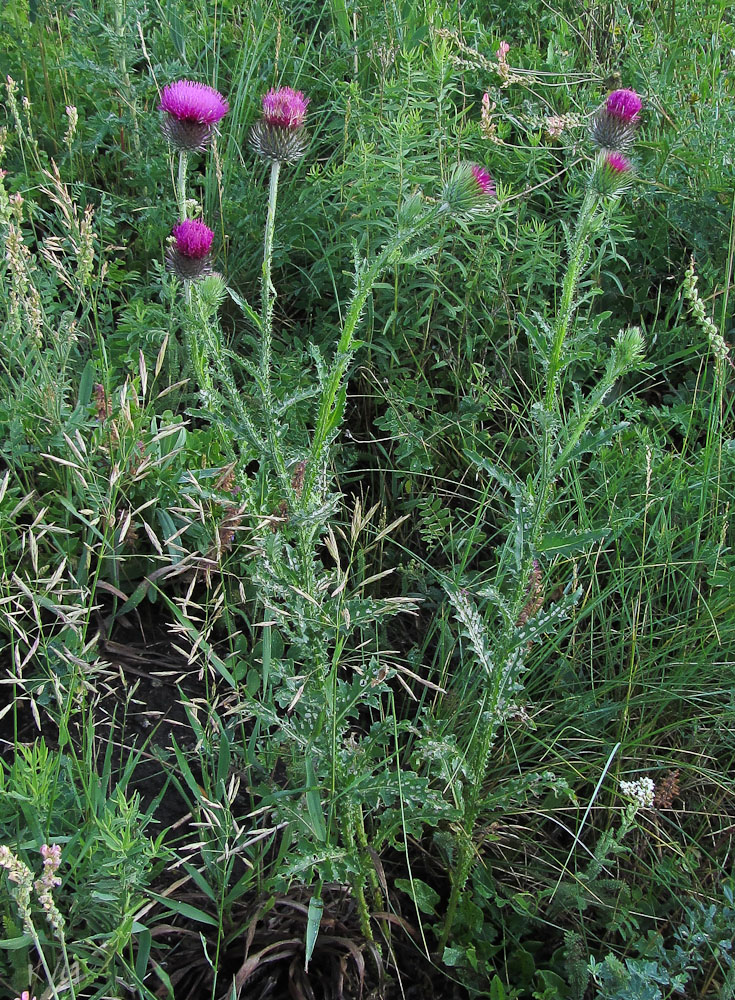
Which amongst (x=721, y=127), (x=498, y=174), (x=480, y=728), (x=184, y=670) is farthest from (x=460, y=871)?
(x=721, y=127)

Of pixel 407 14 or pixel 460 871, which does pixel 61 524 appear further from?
pixel 407 14

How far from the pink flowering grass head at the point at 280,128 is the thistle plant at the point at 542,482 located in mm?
512

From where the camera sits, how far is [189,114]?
5.96 feet

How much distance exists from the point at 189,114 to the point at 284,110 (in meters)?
0.35

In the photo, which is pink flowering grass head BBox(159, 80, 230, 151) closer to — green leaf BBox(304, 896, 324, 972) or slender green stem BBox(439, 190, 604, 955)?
slender green stem BBox(439, 190, 604, 955)

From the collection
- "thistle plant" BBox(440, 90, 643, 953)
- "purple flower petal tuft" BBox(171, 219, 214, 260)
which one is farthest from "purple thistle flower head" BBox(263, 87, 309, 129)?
"thistle plant" BBox(440, 90, 643, 953)

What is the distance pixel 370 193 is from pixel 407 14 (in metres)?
0.95

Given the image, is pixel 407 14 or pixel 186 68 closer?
pixel 186 68

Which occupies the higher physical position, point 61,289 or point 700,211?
point 700,211

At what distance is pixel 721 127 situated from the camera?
→ 2660 millimetres

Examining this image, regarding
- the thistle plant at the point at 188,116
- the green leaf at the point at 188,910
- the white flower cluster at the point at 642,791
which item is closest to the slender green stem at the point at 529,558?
the white flower cluster at the point at 642,791

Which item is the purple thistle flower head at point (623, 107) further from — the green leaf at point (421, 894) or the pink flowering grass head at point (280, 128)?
the green leaf at point (421, 894)

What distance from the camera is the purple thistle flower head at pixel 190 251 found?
66.4 inches

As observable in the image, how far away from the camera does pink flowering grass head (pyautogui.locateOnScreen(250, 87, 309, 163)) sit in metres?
1.54
